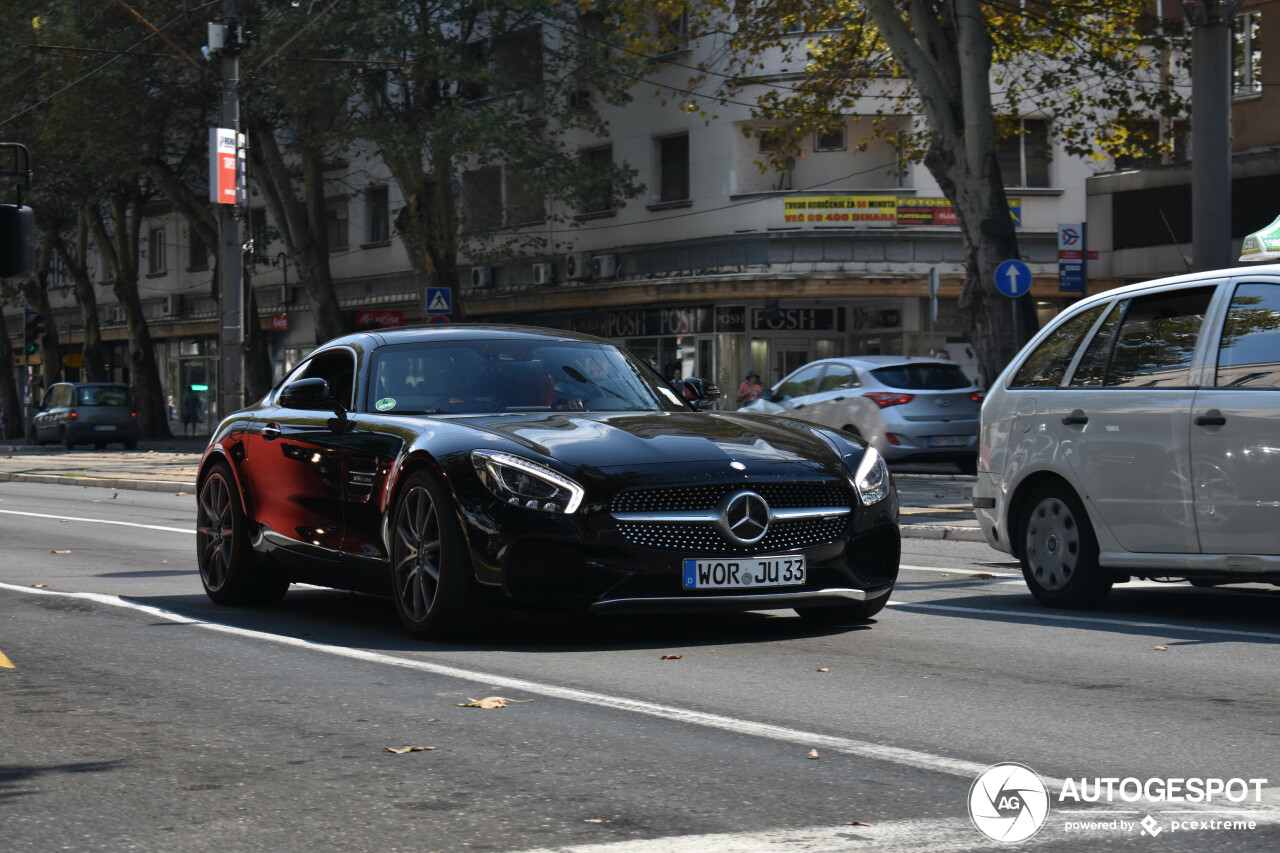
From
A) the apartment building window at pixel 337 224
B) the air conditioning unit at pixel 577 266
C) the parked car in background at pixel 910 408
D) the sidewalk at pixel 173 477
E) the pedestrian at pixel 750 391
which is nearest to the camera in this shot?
the sidewalk at pixel 173 477

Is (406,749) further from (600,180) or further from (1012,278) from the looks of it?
(600,180)

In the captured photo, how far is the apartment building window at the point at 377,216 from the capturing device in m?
48.2

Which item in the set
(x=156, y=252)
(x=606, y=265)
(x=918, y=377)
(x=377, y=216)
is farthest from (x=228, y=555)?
(x=156, y=252)

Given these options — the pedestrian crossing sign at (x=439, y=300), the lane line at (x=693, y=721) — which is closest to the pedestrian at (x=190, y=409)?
the pedestrian crossing sign at (x=439, y=300)

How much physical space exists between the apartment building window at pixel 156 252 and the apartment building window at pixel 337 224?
502 inches

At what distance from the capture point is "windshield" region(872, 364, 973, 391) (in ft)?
76.1

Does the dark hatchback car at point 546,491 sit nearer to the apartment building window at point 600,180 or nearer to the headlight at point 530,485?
the headlight at point 530,485

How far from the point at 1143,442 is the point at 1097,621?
894 millimetres

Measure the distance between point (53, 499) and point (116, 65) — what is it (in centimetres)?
1733

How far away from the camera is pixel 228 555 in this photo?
9547 millimetres

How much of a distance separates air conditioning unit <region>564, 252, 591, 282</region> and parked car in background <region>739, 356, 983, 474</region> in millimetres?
18240

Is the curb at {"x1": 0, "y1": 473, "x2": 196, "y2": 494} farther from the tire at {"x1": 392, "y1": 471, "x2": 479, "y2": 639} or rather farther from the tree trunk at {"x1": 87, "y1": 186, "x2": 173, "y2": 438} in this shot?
the tree trunk at {"x1": 87, "y1": 186, "x2": 173, "y2": 438}

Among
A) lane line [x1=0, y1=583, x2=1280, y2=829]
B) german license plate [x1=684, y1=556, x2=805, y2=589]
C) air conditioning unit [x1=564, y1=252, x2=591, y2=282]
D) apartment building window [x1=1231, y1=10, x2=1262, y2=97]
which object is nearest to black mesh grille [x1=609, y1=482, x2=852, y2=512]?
german license plate [x1=684, y1=556, x2=805, y2=589]

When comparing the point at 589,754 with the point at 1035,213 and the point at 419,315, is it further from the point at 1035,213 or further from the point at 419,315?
the point at 419,315
